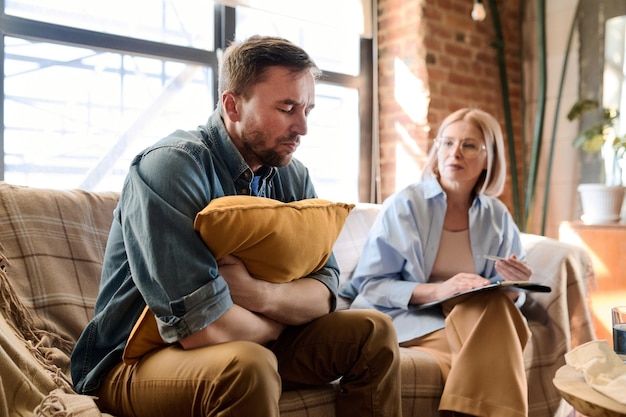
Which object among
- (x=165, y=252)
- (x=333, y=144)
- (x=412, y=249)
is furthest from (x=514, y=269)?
(x=333, y=144)

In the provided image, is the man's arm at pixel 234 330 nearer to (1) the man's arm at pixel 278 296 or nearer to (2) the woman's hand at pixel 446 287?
(1) the man's arm at pixel 278 296

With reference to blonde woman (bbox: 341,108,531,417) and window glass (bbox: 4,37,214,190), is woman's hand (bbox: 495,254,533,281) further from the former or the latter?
window glass (bbox: 4,37,214,190)

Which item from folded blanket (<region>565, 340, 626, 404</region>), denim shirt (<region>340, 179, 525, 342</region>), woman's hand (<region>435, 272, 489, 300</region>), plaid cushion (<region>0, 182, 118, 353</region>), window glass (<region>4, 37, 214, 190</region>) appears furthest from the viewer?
window glass (<region>4, 37, 214, 190</region>)

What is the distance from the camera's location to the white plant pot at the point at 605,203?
3.16 meters

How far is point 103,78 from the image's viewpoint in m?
2.71

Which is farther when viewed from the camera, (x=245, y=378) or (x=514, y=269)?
(x=514, y=269)

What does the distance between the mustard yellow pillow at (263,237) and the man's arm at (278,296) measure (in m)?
0.02

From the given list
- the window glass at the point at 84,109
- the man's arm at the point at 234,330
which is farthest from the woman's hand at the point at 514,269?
the window glass at the point at 84,109

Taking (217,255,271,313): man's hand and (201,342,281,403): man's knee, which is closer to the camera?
(201,342,281,403): man's knee

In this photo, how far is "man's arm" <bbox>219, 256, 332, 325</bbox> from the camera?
4.50 ft

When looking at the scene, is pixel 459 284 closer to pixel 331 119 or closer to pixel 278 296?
pixel 278 296

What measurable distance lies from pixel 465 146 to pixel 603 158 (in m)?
1.64

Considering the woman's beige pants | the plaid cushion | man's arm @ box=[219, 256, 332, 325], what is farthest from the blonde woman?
the plaid cushion

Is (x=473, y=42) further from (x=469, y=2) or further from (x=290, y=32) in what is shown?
(x=290, y=32)
